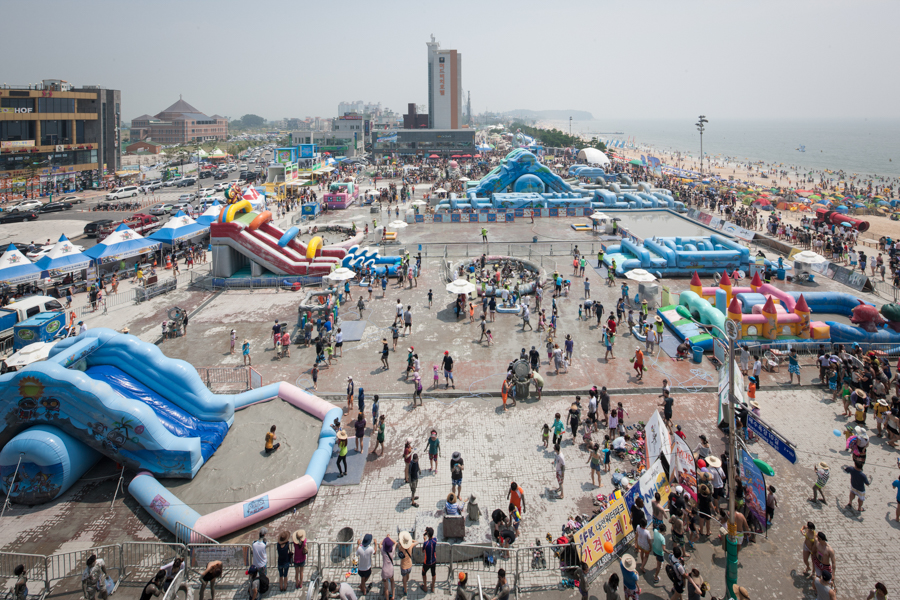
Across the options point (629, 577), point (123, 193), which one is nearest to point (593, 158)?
point (123, 193)

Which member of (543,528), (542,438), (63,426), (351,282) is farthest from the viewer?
(351,282)

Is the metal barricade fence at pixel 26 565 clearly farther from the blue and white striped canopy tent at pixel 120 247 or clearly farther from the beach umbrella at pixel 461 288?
the blue and white striped canopy tent at pixel 120 247

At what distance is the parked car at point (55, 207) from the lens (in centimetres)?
4997

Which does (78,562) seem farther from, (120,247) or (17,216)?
(17,216)

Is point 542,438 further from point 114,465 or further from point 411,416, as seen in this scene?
point 114,465

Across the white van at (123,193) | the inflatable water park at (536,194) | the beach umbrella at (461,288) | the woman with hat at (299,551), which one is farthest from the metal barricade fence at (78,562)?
the white van at (123,193)

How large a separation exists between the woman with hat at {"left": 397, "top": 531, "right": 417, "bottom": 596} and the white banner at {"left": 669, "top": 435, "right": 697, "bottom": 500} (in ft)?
19.0

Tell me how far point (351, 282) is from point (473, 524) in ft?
60.9

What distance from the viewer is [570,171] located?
62.7m

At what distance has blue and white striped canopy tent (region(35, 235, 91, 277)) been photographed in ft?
84.3

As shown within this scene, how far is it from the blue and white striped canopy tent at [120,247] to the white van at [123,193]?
109ft

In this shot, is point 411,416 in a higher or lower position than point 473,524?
higher

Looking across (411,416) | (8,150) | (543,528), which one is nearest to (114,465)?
(411,416)

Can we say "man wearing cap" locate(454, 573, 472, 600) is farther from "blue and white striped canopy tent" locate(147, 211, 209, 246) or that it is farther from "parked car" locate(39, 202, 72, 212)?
"parked car" locate(39, 202, 72, 212)
